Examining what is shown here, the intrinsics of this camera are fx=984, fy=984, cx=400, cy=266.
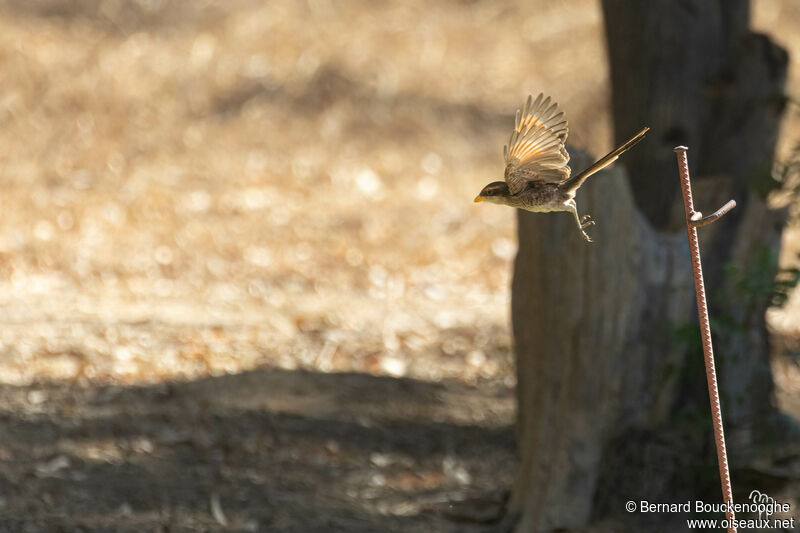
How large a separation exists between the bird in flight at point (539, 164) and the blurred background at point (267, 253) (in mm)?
2396

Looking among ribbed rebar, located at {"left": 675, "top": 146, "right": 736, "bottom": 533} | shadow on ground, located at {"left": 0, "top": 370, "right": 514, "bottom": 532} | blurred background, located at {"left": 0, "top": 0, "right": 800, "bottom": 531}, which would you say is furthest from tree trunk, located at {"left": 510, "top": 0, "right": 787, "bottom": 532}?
ribbed rebar, located at {"left": 675, "top": 146, "right": 736, "bottom": 533}

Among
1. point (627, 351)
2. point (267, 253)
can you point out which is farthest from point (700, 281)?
point (267, 253)

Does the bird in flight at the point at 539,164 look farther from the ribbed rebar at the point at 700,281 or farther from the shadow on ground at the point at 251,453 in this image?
the shadow on ground at the point at 251,453

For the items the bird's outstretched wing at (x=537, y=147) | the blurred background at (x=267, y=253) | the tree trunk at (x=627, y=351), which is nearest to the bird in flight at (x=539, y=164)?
the bird's outstretched wing at (x=537, y=147)

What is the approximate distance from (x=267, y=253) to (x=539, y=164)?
20.4 feet

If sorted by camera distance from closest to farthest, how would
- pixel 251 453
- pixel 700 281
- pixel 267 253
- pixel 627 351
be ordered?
pixel 700 281 → pixel 627 351 → pixel 251 453 → pixel 267 253

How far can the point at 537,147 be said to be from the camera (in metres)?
1.38

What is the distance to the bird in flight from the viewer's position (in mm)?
1356

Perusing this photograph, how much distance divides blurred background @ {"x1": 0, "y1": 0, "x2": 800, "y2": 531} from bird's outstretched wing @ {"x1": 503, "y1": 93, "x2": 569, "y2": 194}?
2400 millimetres

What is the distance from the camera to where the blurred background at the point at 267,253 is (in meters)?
4.20

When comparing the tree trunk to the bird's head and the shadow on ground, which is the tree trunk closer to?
the shadow on ground

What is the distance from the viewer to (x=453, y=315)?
668cm

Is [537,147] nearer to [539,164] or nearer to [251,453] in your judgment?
[539,164]

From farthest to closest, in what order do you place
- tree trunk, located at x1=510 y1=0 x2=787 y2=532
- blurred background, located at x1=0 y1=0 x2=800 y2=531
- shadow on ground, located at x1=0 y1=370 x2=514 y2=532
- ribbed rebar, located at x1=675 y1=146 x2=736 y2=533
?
1. blurred background, located at x1=0 y1=0 x2=800 y2=531
2. shadow on ground, located at x1=0 y1=370 x2=514 y2=532
3. tree trunk, located at x1=510 y1=0 x2=787 y2=532
4. ribbed rebar, located at x1=675 y1=146 x2=736 y2=533
